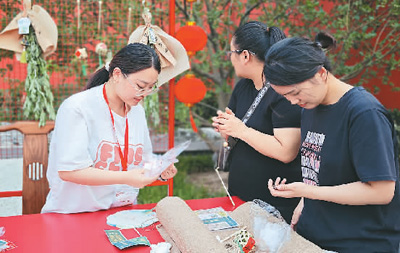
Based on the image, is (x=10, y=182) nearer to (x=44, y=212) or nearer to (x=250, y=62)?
(x=44, y=212)

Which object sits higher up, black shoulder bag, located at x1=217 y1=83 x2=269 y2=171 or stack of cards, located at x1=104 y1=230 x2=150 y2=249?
black shoulder bag, located at x1=217 y1=83 x2=269 y2=171

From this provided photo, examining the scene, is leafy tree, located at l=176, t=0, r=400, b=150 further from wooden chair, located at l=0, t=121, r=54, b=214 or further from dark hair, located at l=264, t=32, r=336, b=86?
dark hair, located at l=264, t=32, r=336, b=86

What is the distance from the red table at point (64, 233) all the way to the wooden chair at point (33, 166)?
0.44 metres

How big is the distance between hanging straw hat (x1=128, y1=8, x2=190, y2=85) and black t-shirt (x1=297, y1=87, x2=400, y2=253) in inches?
46.5

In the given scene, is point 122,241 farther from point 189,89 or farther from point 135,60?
point 189,89

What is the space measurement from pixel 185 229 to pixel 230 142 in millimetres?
692

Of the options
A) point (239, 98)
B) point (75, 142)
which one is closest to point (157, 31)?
point (239, 98)

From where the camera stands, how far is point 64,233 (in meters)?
1.65

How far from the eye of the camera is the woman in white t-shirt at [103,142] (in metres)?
1.74

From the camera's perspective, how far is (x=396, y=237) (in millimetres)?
1380

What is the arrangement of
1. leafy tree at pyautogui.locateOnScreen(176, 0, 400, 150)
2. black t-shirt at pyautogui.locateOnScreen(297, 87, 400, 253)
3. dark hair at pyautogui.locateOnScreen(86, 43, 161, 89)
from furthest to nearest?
1. leafy tree at pyautogui.locateOnScreen(176, 0, 400, 150)
2. dark hair at pyautogui.locateOnScreen(86, 43, 161, 89)
3. black t-shirt at pyautogui.locateOnScreen(297, 87, 400, 253)

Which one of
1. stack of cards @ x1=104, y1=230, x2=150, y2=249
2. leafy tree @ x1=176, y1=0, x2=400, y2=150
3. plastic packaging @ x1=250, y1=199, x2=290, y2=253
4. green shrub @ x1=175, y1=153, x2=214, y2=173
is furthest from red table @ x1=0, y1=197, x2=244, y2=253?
green shrub @ x1=175, y1=153, x2=214, y2=173

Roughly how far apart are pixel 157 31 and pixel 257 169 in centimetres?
109

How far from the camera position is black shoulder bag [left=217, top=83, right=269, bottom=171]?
198cm
